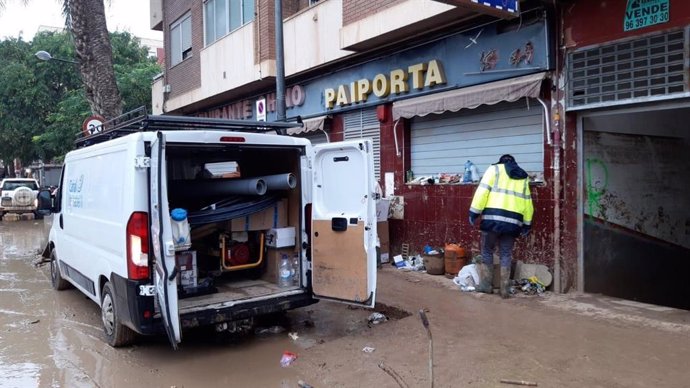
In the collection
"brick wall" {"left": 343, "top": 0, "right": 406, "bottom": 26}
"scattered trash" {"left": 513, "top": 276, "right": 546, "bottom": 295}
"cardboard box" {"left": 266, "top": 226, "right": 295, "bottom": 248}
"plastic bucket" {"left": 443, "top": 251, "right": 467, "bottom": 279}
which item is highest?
"brick wall" {"left": 343, "top": 0, "right": 406, "bottom": 26}

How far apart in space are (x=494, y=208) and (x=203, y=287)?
368cm

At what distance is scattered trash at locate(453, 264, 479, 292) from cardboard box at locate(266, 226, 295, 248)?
280 cm

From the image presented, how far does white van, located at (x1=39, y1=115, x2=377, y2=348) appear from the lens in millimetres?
4656

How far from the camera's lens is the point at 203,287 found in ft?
18.8

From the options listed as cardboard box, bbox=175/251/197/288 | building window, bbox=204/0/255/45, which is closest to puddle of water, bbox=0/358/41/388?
cardboard box, bbox=175/251/197/288

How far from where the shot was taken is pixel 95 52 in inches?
458

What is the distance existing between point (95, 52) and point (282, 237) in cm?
799

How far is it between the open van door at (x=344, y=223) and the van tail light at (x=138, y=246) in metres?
1.81

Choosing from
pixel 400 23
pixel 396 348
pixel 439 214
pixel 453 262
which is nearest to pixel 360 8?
pixel 400 23

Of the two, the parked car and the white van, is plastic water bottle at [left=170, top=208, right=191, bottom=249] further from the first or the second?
the parked car

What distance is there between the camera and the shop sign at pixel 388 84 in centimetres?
902

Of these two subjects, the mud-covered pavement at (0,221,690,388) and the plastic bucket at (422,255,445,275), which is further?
the plastic bucket at (422,255,445,275)

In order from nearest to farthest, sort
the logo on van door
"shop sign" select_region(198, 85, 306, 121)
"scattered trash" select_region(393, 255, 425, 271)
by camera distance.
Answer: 1. the logo on van door
2. "scattered trash" select_region(393, 255, 425, 271)
3. "shop sign" select_region(198, 85, 306, 121)

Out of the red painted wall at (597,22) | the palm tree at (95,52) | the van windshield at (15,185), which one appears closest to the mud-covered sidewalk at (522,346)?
the red painted wall at (597,22)
